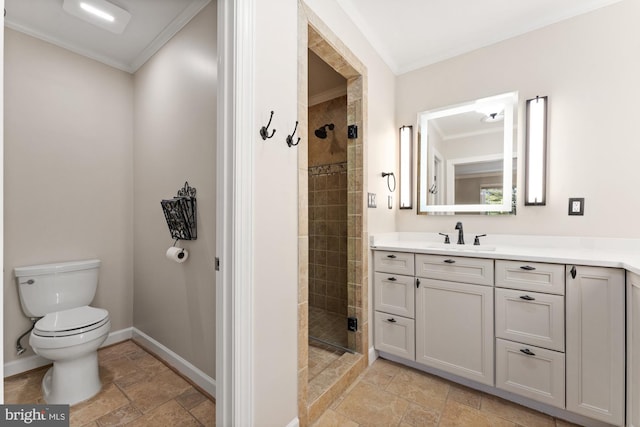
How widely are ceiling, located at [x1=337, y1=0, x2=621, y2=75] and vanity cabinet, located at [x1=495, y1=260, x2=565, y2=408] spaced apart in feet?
5.73

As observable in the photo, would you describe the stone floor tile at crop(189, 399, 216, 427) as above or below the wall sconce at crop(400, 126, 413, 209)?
below

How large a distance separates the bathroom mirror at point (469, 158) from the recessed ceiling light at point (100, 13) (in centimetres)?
243

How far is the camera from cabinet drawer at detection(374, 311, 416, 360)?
205 cm

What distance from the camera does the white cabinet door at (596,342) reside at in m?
1.42

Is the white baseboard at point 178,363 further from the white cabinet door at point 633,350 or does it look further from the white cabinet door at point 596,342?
the white cabinet door at point 633,350

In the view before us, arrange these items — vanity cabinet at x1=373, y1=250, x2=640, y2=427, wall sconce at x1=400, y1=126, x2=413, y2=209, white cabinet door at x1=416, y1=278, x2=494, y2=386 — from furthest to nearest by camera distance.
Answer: wall sconce at x1=400, y1=126, x2=413, y2=209
white cabinet door at x1=416, y1=278, x2=494, y2=386
vanity cabinet at x1=373, y1=250, x2=640, y2=427

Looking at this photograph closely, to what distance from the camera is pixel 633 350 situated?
1365 mm

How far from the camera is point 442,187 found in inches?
97.3

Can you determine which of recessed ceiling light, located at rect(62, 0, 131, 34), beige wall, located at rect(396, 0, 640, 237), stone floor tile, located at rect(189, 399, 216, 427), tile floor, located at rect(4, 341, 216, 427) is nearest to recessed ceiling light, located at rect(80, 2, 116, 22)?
recessed ceiling light, located at rect(62, 0, 131, 34)

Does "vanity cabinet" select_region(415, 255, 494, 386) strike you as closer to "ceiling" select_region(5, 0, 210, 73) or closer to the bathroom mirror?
the bathroom mirror

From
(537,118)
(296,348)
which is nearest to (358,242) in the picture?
(296,348)

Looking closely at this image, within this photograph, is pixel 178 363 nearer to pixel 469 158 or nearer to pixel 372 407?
pixel 372 407

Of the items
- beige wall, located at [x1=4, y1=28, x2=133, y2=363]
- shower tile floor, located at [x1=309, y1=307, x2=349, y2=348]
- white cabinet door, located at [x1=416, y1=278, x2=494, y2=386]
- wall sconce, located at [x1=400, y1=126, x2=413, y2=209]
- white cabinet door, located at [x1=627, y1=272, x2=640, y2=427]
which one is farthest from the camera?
wall sconce, located at [x1=400, y1=126, x2=413, y2=209]

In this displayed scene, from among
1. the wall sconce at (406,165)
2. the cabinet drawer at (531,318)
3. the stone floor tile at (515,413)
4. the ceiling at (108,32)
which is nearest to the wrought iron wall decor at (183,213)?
the ceiling at (108,32)
